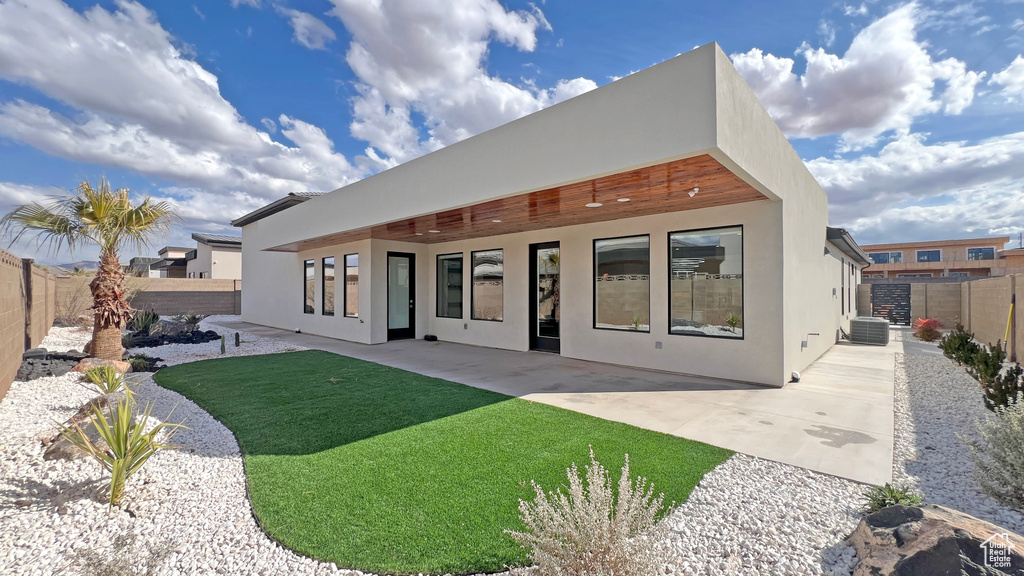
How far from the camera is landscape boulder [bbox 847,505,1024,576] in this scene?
1.78 m

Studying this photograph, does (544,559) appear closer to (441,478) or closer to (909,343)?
(441,478)

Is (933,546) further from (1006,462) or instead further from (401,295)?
(401,295)

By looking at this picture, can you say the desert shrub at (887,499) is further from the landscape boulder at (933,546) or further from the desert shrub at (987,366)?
the desert shrub at (987,366)

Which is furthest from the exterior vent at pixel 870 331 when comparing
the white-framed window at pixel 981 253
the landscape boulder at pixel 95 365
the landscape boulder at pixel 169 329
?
the white-framed window at pixel 981 253

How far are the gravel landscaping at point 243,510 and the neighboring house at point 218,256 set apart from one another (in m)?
26.9

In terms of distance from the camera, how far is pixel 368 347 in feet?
34.4

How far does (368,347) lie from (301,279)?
5.27 m

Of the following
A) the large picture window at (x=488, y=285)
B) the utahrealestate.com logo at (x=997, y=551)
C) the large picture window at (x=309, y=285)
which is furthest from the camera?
the large picture window at (x=309, y=285)

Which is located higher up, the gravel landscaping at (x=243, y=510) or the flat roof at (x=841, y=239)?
the flat roof at (x=841, y=239)

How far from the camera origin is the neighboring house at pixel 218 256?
88.8 feet

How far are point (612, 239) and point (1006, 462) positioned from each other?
606 cm

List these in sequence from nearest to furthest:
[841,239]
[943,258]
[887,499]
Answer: [887,499] → [841,239] → [943,258]

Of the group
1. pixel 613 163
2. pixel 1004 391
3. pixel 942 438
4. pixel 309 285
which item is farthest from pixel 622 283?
pixel 309 285

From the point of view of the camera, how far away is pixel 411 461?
3594 mm
